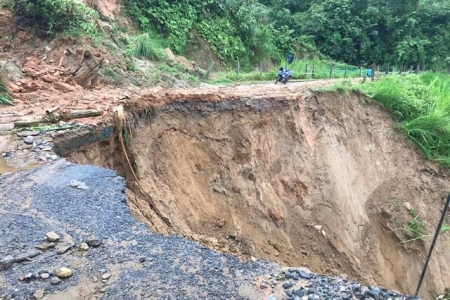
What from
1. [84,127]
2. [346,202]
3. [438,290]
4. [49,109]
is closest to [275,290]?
[84,127]

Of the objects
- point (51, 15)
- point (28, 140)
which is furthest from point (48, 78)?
point (28, 140)

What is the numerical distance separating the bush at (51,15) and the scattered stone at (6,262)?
7.77m

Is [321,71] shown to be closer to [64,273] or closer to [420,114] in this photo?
[420,114]

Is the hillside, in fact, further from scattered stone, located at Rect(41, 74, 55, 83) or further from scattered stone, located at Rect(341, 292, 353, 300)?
scattered stone, located at Rect(41, 74, 55, 83)

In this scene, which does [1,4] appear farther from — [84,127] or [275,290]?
[275,290]

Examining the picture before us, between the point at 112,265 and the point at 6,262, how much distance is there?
955 mm

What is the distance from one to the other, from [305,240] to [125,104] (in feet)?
15.0

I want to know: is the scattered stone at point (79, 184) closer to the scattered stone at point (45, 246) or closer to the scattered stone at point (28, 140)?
the scattered stone at point (45, 246)

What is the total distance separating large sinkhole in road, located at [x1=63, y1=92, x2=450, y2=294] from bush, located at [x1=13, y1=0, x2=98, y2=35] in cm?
442

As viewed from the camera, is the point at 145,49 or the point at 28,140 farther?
the point at 145,49

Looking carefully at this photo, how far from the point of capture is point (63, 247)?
382 cm

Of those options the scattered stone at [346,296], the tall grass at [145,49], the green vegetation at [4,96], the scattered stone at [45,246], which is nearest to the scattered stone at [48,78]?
the green vegetation at [4,96]

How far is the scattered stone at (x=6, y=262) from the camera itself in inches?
140

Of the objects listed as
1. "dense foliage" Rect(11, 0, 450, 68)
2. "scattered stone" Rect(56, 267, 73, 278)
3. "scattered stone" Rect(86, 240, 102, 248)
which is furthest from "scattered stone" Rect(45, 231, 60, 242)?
"dense foliage" Rect(11, 0, 450, 68)
